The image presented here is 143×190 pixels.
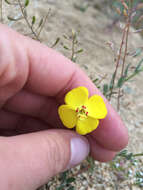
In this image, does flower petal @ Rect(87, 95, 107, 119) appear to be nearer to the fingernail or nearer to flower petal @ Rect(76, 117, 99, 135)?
flower petal @ Rect(76, 117, 99, 135)

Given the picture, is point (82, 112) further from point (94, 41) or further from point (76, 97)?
point (94, 41)

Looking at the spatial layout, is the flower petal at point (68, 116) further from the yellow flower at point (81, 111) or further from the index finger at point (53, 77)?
the index finger at point (53, 77)

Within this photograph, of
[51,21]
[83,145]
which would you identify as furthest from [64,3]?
[83,145]

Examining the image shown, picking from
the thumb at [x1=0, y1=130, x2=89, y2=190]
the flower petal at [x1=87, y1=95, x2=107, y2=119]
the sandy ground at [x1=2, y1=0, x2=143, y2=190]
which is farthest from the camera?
the sandy ground at [x1=2, y1=0, x2=143, y2=190]

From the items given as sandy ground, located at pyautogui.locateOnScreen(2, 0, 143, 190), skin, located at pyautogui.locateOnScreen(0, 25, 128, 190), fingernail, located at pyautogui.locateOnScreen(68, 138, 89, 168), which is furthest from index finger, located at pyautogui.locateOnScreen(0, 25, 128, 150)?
sandy ground, located at pyautogui.locateOnScreen(2, 0, 143, 190)

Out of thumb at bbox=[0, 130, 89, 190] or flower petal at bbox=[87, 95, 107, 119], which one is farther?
flower petal at bbox=[87, 95, 107, 119]

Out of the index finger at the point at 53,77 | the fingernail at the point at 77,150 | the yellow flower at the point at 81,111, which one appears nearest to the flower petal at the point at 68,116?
the yellow flower at the point at 81,111
